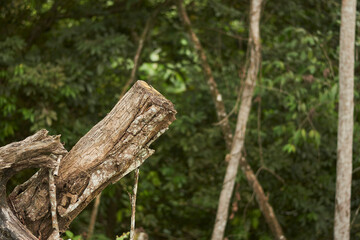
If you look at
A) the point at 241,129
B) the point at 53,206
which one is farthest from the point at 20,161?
the point at 241,129

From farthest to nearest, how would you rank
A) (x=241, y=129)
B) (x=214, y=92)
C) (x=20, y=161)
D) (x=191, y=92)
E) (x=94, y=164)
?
(x=191, y=92) < (x=214, y=92) < (x=241, y=129) < (x=94, y=164) < (x=20, y=161)

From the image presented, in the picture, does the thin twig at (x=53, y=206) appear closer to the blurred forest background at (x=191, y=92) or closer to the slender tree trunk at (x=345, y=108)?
the slender tree trunk at (x=345, y=108)

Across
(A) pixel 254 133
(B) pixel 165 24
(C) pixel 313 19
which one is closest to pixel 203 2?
(B) pixel 165 24

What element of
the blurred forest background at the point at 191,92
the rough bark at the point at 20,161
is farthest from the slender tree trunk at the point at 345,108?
the rough bark at the point at 20,161

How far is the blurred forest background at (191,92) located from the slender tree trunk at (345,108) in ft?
2.38

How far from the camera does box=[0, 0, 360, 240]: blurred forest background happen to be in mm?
5184

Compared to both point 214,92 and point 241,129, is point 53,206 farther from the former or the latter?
point 214,92

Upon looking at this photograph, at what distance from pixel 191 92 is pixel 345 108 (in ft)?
7.64

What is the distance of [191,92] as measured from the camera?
6.09 metres

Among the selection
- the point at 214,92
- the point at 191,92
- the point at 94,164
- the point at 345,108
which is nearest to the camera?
the point at 94,164

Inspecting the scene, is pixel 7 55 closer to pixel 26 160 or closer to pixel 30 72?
pixel 30 72

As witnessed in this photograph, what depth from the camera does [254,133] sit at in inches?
228

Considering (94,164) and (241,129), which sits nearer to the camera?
(94,164)

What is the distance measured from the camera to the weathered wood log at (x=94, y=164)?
205 cm
